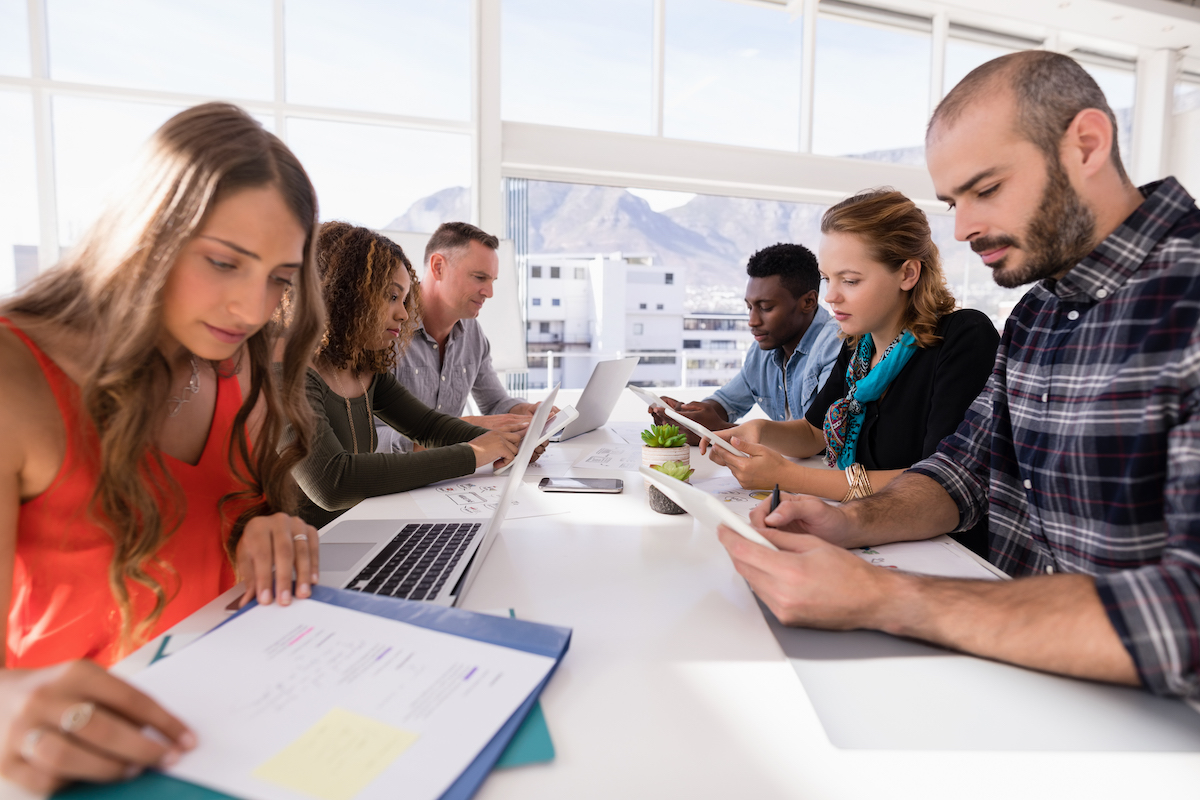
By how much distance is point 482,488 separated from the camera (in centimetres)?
167

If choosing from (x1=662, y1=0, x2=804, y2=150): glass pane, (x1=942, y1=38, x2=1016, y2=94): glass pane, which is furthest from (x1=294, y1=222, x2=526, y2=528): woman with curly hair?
(x1=942, y1=38, x2=1016, y2=94): glass pane

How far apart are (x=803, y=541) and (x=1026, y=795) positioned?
39 centimetres

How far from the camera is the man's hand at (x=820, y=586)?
843 mm

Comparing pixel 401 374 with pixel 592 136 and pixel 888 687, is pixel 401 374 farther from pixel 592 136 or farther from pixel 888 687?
pixel 592 136

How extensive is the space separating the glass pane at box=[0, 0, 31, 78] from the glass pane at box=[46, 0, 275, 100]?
0.13 meters

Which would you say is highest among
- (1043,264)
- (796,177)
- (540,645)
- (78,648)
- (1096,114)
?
(796,177)

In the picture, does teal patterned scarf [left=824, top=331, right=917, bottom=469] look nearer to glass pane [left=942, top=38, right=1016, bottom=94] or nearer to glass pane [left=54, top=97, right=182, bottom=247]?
glass pane [left=54, top=97, right=182, bottom=247]

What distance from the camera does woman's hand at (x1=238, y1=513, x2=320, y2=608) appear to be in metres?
0.88

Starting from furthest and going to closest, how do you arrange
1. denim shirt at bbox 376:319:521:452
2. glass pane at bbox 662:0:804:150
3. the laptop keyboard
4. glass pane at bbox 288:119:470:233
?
glass pane at bbox 662:0:804:150
glass pane at bbox 288:119:470:233
denim shirt at bbox 376:319:521:452
the laptop keyboard

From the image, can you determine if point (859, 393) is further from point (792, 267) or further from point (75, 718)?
point (75, 718)

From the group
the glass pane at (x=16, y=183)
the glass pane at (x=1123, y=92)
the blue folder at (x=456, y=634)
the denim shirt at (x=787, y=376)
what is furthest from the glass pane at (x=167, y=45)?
the glass pane at (x=1123, y=92)

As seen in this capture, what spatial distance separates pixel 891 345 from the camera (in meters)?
2.03

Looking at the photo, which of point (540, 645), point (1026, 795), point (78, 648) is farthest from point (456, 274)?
point (1026, 795)

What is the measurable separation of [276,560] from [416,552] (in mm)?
264
